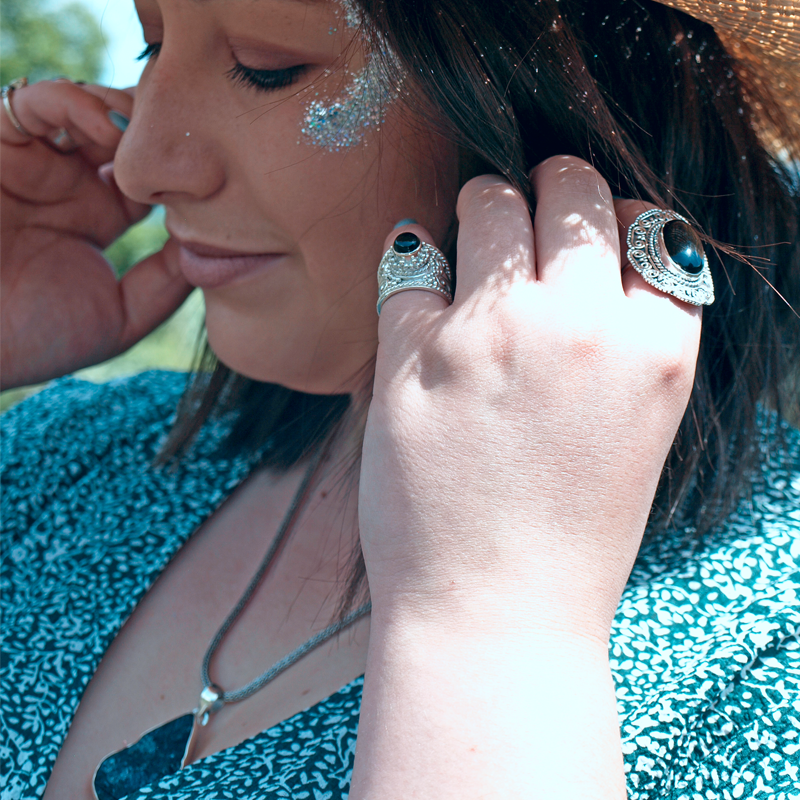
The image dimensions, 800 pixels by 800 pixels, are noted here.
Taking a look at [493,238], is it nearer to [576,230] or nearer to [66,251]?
[576,230]

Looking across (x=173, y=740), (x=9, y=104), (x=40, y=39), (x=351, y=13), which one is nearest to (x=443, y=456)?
(x=351, y=13)

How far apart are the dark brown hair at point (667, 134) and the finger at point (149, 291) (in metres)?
0.87

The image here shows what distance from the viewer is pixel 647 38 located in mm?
846

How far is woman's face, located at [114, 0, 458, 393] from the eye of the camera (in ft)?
2.86

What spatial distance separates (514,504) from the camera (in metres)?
0.62

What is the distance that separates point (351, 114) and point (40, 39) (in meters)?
7.04

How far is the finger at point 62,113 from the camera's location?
1.40 metres

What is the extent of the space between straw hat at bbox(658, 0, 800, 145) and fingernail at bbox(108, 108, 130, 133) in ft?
3.39

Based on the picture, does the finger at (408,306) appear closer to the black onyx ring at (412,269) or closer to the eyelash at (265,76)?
the black onyx ring at (412,269)

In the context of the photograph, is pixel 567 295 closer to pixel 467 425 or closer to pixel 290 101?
pixel 467 425

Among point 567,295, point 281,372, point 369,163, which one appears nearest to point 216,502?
point 281,372

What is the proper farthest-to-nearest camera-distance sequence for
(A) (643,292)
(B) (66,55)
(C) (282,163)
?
(B) (66,55) → (C) (282,163) → (A) (643,292)

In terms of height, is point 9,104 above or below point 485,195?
above

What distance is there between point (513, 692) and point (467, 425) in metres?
0.23
